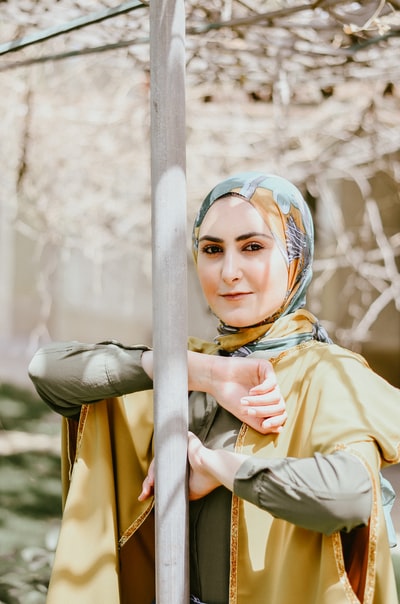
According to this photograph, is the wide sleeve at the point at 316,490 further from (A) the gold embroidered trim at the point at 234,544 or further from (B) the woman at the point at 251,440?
(A) the gold embroidered trim at the point at 234,544

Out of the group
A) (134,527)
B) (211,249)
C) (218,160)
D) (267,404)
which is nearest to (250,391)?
(267,404)

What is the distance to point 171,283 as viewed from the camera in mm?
1469

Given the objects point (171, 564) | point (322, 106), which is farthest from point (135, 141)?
point (171, 564)

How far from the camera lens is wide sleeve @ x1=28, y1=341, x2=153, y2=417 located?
1.68 metres

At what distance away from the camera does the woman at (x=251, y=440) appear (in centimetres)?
142

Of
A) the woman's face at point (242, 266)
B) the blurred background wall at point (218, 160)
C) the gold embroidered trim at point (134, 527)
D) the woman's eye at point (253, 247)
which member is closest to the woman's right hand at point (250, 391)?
the woman's face at point (242, 266)

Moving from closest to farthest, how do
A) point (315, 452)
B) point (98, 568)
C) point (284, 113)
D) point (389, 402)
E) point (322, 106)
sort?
point (315, 452) → point (389, 402) → point (98, 568) → point (284, 113) → point (322, 106)

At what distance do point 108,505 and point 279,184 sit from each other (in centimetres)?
78

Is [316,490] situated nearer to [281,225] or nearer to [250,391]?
[250,391]

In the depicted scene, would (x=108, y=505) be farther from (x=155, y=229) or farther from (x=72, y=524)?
(x=155, y=229)

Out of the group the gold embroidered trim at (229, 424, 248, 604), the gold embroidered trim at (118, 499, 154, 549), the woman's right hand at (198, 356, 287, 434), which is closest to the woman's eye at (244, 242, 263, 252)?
the woman's right hand at (198, 356, 287, 434)

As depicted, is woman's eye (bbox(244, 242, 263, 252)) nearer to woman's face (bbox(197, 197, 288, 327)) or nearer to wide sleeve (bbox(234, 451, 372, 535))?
woman's face (bbox(197, 197, 288, 327))

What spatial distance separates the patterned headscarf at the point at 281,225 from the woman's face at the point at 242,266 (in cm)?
2

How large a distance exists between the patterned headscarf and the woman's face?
0.02m
